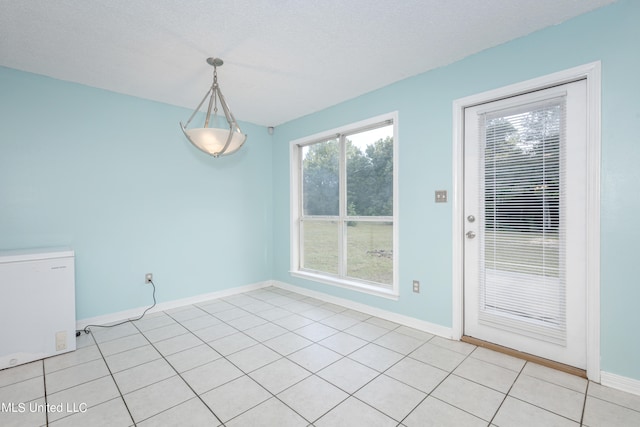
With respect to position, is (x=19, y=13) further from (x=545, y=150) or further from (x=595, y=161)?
(x=595, y=161)

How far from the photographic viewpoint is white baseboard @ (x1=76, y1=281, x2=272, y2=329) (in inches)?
120

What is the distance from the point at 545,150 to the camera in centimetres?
222

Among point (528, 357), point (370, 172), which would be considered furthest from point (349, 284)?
point (528, 357)

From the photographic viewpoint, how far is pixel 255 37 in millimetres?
2223

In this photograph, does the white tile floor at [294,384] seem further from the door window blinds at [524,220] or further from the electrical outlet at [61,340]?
the door window blinds at [524,220]

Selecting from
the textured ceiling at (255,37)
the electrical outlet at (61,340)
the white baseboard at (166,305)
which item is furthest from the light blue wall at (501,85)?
the electrical outlet at (61,340)

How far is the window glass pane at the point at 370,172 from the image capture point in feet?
10.8

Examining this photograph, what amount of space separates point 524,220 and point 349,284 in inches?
77.0

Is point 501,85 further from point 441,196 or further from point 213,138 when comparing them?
point 213,138

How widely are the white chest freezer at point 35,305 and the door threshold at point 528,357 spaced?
346 cm

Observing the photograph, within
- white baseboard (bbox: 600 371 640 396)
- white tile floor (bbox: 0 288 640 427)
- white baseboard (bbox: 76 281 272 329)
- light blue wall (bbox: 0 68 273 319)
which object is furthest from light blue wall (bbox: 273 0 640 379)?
light blue wall (bbox: 0 68 273 319)

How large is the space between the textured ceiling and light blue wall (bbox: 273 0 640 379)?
14 centimetres

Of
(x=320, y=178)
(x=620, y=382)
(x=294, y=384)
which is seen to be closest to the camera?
(x=620, y=382)

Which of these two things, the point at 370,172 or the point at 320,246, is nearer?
the point at 370,172
